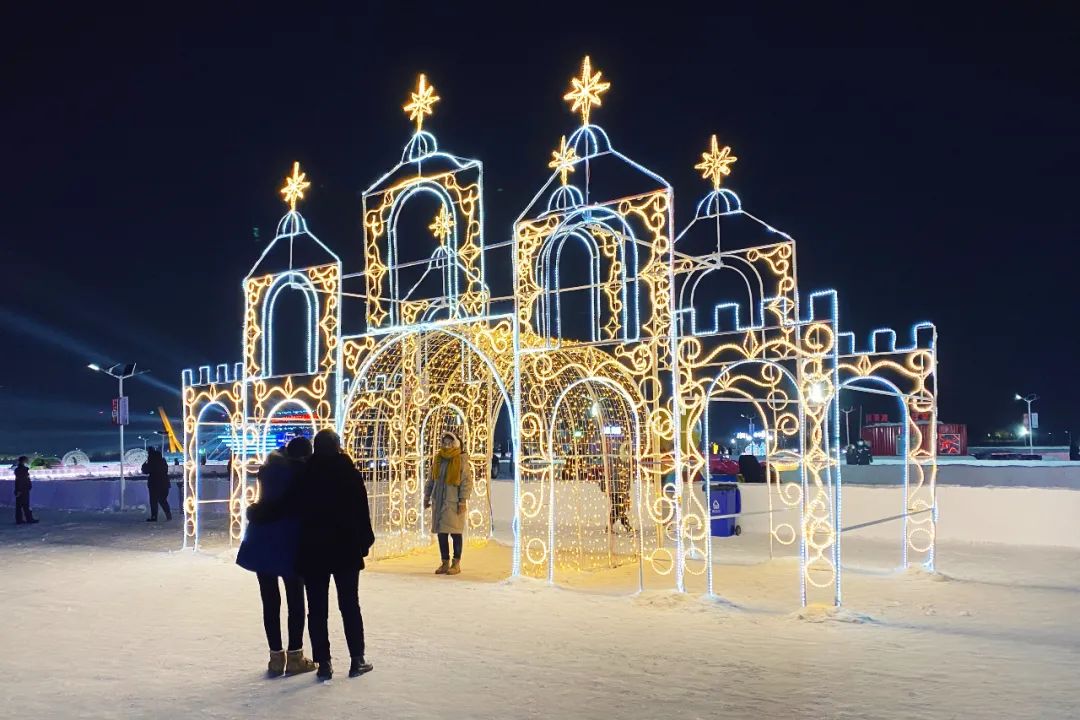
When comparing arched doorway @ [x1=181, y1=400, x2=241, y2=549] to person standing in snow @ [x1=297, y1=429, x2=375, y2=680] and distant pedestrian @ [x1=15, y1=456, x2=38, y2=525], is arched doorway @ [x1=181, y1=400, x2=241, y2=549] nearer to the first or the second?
distant pedestrian @ [x1=15, y1=456, x2=38, y2=525]

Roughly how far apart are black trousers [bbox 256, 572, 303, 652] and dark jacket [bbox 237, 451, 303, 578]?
0.36 ft

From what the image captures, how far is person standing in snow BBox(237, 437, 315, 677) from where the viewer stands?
6.34m

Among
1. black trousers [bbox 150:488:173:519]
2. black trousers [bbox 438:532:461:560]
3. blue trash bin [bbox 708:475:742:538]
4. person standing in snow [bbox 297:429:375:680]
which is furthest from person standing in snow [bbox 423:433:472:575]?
black trousers [bbox 150:488:173:519]

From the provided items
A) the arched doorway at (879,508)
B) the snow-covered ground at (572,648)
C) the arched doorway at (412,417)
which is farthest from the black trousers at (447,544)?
the arched doorway at (879,508)

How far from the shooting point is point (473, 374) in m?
14.0

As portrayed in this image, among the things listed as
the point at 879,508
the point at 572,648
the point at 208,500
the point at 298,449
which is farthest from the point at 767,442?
the point at 208,500

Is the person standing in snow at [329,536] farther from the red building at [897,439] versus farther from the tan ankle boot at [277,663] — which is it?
the red building at [897,439]

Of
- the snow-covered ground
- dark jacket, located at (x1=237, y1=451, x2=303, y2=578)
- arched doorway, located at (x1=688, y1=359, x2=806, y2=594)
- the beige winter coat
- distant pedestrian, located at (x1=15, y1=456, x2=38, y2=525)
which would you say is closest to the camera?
the snow-covered ground

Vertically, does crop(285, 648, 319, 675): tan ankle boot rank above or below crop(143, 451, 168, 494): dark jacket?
below

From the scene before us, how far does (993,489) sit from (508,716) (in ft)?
36.6

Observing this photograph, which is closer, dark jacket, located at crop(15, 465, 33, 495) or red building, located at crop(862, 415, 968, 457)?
dark jacket, located at crop(15, 465, 33, 495)

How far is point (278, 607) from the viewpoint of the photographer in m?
6.56

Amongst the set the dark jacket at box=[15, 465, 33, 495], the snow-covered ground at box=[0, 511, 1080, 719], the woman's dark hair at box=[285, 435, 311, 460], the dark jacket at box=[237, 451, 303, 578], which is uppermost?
the woman's dark hair at box=[285, 435, 311, 460]

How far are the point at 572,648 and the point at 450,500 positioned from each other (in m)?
4.19
